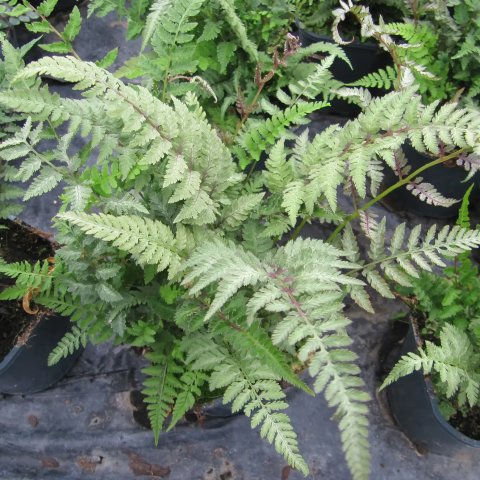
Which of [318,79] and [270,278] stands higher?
[318,79]

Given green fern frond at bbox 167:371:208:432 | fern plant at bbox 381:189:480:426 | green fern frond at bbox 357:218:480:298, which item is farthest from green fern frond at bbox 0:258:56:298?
fern plant at bbox 381:189:480:426

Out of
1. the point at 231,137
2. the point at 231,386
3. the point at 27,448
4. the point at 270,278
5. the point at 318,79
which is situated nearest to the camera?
the point at 270,278

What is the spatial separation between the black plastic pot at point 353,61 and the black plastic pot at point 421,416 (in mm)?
1491

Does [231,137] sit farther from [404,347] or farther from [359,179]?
[404,347]

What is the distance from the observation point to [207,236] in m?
1.51

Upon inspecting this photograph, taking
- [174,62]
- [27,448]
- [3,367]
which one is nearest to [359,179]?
[174,62]

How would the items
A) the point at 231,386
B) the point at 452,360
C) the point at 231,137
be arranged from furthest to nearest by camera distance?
1. the point at 231,137
2. the point at 452,360
3. the point at 231,386

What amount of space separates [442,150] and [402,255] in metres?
0.37

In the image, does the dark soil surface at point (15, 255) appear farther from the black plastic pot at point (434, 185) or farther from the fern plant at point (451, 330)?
the black plastic pot at point (434, 185)

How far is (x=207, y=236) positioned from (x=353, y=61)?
1.75 metres

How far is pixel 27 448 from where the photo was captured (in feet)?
6.98

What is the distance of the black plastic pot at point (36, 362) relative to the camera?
1.87 m

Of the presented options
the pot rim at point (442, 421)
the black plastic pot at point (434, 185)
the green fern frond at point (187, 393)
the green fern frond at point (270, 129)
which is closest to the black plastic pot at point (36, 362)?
the green fern frond at point (187, 393)

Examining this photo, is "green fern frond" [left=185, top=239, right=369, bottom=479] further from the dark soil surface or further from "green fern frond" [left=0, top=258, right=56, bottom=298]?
the dark soil surface
